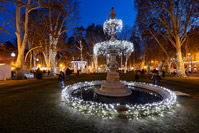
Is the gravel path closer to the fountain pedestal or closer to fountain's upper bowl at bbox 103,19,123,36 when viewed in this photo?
the fountain pedestal

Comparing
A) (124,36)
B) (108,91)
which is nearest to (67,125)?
(108,91)

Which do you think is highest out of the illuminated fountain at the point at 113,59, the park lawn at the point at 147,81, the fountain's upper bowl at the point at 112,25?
the fountain's upper bowl at the point at 112,25

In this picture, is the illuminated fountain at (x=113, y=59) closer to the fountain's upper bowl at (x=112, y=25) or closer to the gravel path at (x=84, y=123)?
the fountain's upper bowl at (x=112, y=25)

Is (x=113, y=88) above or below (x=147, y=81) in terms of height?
above

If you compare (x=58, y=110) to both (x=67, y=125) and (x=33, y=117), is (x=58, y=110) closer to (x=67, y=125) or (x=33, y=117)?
(x=33, y=117)

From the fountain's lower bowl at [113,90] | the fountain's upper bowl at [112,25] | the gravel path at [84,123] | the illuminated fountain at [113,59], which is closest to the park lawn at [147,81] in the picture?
the gravel path at [84,123]

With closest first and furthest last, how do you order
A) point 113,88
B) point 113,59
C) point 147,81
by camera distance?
point 113,88 < point 113,59 < point 147,81

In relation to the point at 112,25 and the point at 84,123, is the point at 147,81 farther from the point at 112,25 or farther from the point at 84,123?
the point at 84,123

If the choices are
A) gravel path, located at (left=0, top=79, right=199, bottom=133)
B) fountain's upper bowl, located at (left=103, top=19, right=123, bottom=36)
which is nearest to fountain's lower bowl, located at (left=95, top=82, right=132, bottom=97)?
gravel path, located at (left=0, top=79, right=199, bottom=133)

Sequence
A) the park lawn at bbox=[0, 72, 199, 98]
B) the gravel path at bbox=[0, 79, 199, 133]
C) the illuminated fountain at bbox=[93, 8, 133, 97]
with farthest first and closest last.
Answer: the park lawn at bbox=[0, 72, 199, 98] < the illuminated fountain at bbox=[93, 8, 133, 97] < the gravel path at bbox=[0, 79, 199, 133]

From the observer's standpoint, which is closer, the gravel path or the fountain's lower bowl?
the gravel path

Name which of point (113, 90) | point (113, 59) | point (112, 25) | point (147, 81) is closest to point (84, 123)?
point (113, 90)

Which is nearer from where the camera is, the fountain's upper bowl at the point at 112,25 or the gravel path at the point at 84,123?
the gravel path at the point at 84,123

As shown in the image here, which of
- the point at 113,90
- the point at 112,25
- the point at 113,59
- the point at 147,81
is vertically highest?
the point at 112,25
